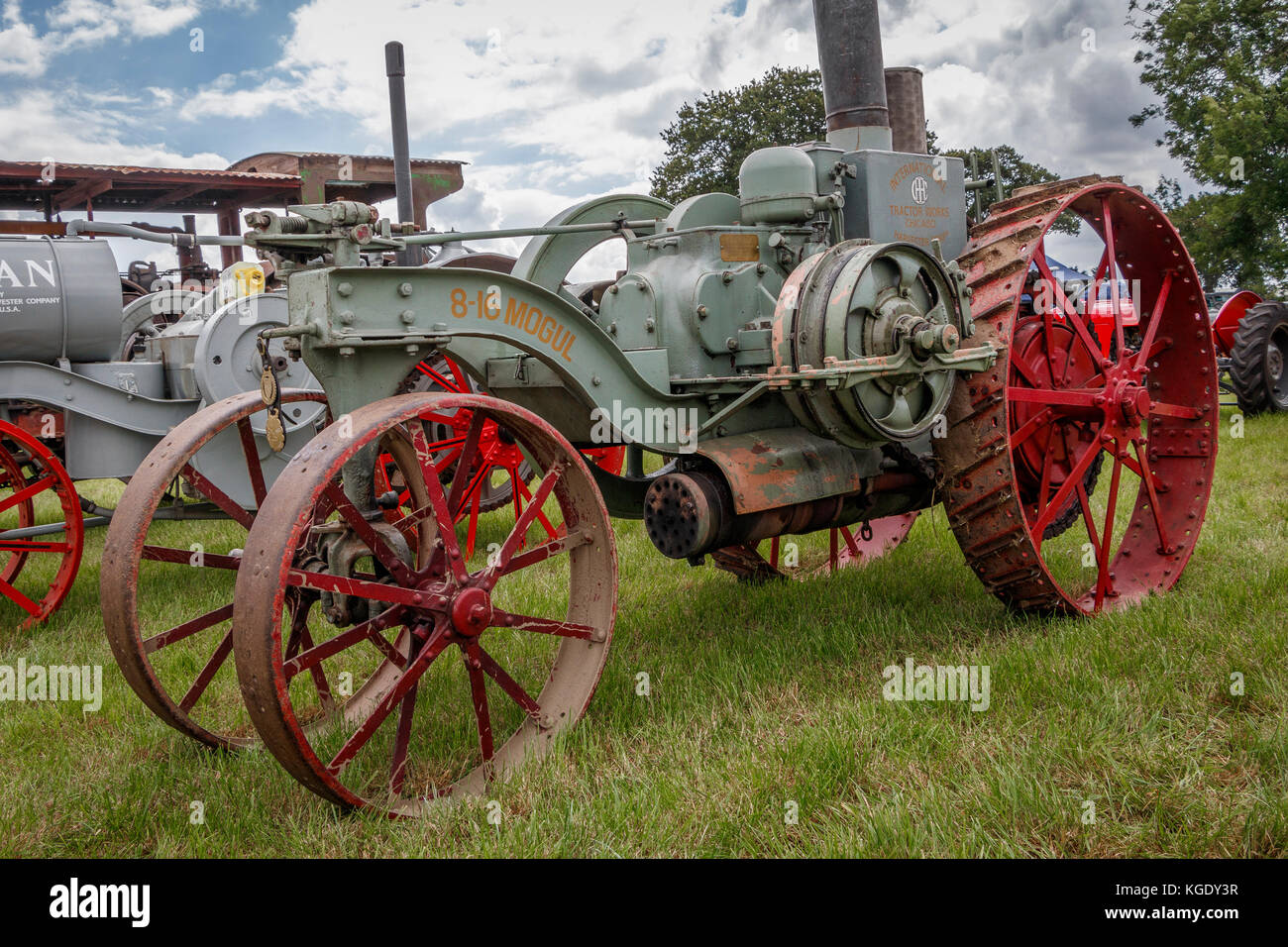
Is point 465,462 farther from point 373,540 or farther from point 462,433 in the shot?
point 462,433

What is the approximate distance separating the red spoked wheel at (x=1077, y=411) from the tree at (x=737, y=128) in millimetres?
19495

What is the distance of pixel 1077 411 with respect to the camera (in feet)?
14.8

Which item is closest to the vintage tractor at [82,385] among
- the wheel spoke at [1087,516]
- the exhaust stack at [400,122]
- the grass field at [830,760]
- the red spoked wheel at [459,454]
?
the red spoked wheel at [459,454]

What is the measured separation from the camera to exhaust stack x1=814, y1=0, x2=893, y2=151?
184 inches

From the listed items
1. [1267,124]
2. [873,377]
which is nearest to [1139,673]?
[873,377]

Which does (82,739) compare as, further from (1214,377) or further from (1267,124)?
(1267,124)

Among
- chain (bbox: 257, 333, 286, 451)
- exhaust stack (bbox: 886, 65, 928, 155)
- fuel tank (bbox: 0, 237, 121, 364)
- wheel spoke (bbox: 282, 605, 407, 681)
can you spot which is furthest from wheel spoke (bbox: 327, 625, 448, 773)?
fuel tank (bbox: 0, 237, 121, 364)

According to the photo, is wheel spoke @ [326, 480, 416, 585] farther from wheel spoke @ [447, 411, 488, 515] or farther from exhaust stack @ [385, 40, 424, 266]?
exhaust stack @ [385, 40, 424, 266]

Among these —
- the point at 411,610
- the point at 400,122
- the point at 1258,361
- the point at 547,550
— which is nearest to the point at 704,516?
the point at 547,550

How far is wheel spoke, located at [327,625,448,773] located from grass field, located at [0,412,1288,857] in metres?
0.20

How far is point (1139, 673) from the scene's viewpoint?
3.68 meters

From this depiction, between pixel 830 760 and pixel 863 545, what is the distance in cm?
292

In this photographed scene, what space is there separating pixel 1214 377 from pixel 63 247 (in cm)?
592

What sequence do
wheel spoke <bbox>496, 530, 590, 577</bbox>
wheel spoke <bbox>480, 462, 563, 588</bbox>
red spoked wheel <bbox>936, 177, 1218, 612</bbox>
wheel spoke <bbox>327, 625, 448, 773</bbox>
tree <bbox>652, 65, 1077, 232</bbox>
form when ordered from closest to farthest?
wheel spoke <bbox>327, 625, 448, 773</bbox>, wheel spoke <bbox>480, 462, 563, 588</bbox>, wheel spoke <bbox>496, 530, 590, 577</bbox>, red spoked wheel <bbox>936, 177, 1218, 612</bbox>, tree <bbox>652, 65, 1077, 232</bbox>
